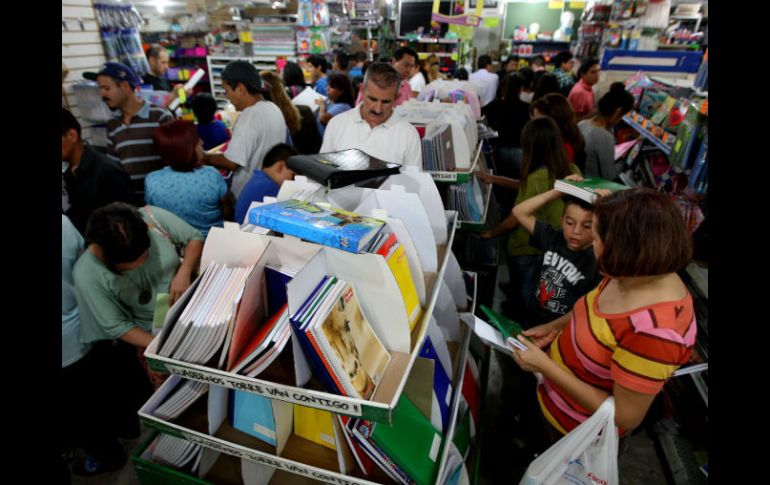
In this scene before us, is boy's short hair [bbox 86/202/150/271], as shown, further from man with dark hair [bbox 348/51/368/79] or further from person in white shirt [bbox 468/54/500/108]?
person in white shirt [bbox 468/54/500/108]

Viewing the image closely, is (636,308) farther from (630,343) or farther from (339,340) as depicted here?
(339,340)

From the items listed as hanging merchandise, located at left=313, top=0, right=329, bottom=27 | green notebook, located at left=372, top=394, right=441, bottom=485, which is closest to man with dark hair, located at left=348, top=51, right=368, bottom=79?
hanging merchandise, located at left=313, top=0, right=329, bottom=27

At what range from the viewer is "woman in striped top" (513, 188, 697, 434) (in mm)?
1183

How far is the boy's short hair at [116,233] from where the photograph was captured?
1.72m

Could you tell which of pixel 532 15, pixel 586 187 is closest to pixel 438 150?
pixel 586 187

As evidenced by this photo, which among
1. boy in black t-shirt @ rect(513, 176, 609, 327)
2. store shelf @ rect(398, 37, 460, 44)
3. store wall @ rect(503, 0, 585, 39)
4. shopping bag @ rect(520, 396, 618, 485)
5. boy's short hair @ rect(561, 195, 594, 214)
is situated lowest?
shopping bag @ rect(520, 396, 618, 485)

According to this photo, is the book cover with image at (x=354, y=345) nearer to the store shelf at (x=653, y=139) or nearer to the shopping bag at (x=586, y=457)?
the shopping bag at (x=586, y=457)

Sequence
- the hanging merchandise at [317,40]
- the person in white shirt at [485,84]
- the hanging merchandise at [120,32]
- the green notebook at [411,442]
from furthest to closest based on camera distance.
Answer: the hanging merchandise at [317,40], the person in white shirt at [485,84], the hanging merchandise at [120,32], the green notebook at [411,442]

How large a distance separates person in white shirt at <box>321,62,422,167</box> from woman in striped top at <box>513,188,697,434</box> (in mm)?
Answer: 1623

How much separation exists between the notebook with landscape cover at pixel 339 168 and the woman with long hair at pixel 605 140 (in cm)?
265

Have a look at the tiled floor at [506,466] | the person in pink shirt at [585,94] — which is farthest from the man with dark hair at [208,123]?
the person in pink shirt at [585,94]

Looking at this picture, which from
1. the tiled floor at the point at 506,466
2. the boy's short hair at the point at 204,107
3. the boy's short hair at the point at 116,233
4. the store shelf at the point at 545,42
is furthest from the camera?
the store shelf at the point at 545,42

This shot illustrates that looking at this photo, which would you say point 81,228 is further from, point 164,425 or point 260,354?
point 260,354

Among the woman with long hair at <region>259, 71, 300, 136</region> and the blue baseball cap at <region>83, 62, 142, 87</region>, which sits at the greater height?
the blue baseball cap at <region>83, 62, 142, 87</region>
